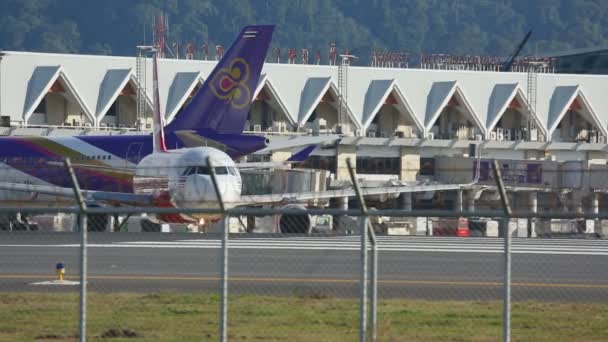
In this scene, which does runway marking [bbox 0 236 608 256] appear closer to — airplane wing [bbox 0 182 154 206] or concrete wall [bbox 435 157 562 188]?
airplane wing [bbox 0 182 154 206]

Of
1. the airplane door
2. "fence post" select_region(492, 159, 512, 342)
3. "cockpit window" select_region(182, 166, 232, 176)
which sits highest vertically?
the airplane door

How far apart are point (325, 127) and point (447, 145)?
7.47 m

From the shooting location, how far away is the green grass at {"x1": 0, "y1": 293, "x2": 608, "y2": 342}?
56.5 feet

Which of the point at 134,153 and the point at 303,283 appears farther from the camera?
the point at 134,153

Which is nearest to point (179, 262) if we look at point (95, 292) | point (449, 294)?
point (95, 292)

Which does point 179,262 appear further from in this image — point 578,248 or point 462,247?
point 578,248

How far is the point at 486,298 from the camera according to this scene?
70.9 feet

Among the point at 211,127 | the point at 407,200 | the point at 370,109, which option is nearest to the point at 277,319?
the point at 211,127

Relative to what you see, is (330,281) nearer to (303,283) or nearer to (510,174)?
(303,283)

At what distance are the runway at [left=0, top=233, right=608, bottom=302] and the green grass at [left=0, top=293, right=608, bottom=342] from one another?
1470mm

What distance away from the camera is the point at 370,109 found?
253 feet

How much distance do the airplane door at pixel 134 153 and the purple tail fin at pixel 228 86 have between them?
1.51 meters

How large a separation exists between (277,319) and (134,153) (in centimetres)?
2920

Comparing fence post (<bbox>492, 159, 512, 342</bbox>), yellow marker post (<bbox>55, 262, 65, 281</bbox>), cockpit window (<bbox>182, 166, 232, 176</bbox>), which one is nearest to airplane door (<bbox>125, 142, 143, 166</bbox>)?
cockpit window (<bbox>182, 166, 232, 176</bbox>)
